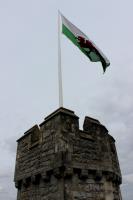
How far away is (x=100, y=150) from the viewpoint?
23.7 ft

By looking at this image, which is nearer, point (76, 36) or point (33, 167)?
point (33, 167)

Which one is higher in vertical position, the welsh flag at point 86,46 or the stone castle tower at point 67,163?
the welsh flag at point 86,46

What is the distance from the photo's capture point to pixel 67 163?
610 cm

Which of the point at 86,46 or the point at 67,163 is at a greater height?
the point at 86,46

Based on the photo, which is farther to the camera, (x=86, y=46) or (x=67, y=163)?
(x=86, y=46)

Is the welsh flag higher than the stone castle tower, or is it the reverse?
the welsh flag

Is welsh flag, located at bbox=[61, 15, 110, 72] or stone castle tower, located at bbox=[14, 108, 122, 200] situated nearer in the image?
stone castle tower, located at bbox=[14, 108, 122, 200]

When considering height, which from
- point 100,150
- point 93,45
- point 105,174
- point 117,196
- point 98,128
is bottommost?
point 117,196

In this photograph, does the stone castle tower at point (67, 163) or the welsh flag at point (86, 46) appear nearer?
the stone castle tower at point (67, 163)

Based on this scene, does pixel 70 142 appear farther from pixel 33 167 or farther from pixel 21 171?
pixel 21 171

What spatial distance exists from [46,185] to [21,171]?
5.52ft

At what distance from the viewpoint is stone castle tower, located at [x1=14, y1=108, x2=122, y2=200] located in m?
6.08

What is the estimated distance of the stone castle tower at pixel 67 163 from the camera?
20.0ft

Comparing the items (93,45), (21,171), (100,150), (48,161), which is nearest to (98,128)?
(100,150)
